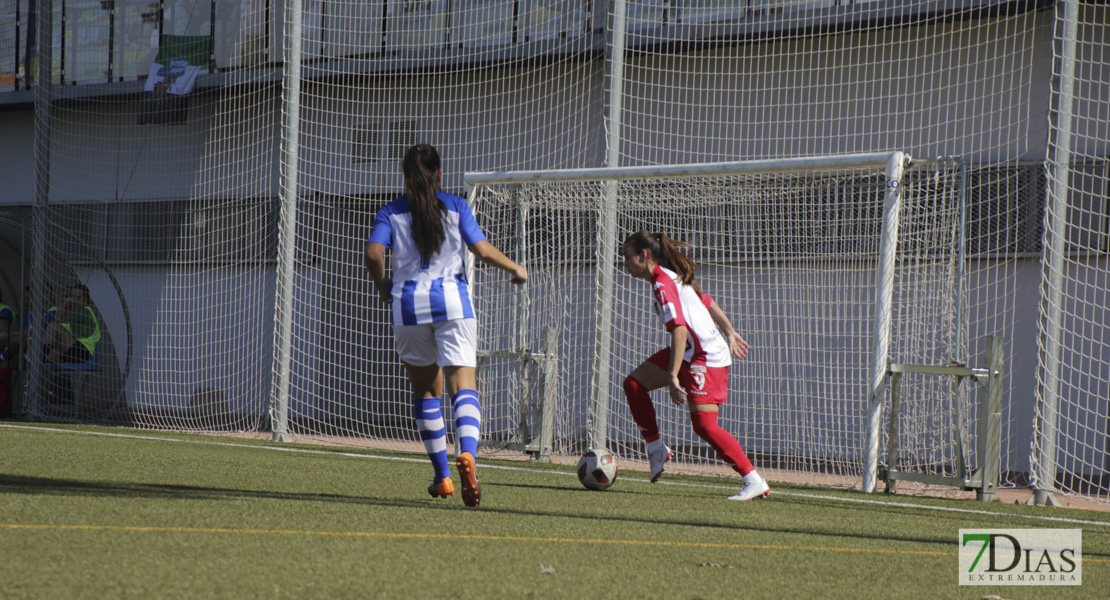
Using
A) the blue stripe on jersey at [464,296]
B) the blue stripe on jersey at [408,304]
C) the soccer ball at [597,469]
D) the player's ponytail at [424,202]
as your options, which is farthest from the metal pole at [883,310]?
the blue stripe on jersey at [408,304]

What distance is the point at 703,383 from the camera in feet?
21.8

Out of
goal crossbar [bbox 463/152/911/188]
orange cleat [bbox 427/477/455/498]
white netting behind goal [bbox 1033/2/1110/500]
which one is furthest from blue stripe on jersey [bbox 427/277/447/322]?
white netting behind goal [bbox 1033/2/1110/500]

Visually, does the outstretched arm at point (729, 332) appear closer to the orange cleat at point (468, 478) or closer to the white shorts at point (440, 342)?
the white shorts at point (440, 342)

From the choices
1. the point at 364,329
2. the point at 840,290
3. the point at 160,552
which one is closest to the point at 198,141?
the point at 364,329

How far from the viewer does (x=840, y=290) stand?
9.92 m

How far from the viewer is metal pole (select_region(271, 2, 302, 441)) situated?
10844 millimetres

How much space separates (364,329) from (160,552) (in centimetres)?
925

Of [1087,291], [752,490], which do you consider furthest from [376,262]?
[1087,291]

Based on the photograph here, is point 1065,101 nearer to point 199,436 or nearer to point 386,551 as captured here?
point 386,551

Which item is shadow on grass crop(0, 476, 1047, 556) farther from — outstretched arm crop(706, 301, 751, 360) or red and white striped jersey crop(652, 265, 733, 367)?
outstretched arm crop(706, 301, 751, 360)

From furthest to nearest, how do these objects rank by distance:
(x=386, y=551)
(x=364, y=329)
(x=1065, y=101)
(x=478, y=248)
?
(x=364, y=329)
(x=1065, y=101)
(x=478, y=248)
(x=386, y=551)

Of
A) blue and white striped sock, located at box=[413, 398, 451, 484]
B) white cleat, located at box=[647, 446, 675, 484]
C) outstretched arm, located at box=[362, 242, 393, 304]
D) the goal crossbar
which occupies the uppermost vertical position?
the goal crossbar

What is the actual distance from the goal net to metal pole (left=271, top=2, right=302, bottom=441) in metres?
1.83

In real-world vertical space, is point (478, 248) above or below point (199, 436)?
above
